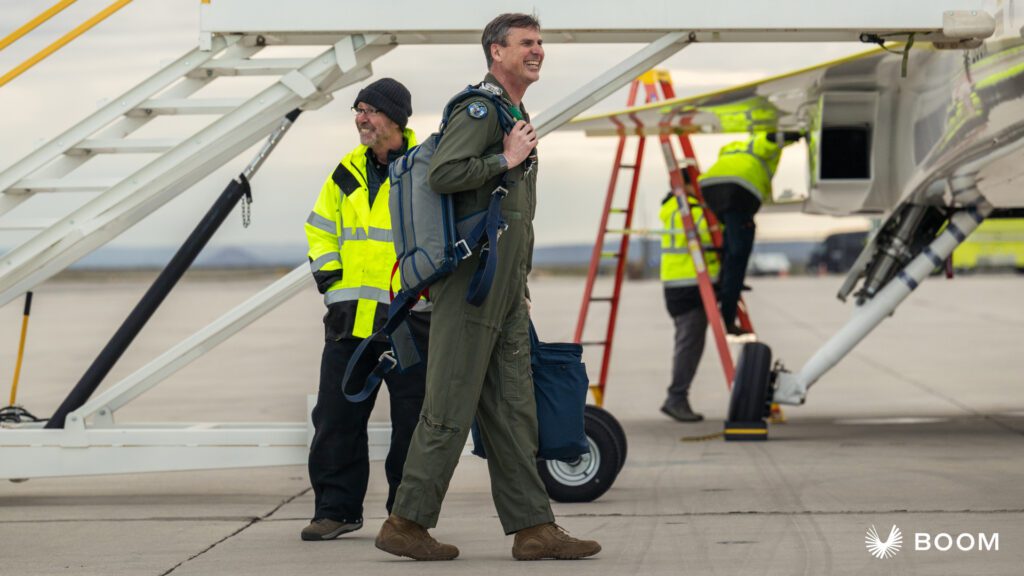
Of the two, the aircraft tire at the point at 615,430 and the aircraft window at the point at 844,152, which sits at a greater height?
the aircraft window at the point at 844,152

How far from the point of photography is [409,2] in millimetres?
7277

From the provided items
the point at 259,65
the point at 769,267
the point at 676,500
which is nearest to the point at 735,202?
the point at 676,500

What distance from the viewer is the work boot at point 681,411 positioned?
448 inches

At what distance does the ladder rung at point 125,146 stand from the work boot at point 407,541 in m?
2.66

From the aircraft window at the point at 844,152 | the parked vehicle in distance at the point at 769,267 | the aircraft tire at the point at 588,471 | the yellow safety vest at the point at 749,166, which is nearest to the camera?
the aircraft tire at the point at 588,471

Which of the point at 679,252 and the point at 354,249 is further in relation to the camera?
the point at 679,252

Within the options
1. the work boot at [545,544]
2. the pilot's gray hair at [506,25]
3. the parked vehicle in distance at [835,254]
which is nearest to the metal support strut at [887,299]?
the work boot at [545,544]

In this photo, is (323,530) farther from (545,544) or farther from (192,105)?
(192,105)

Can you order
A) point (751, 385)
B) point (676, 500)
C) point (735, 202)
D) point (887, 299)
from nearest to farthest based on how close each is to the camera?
point (676, 500) → point (751, 385) → point (887, 299) → point (735, 202)

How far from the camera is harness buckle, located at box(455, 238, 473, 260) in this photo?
5.29 m

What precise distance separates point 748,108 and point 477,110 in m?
6.20

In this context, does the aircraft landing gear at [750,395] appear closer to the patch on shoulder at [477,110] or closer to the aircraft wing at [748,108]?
the aircraft wing at [748,108]

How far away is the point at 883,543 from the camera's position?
5.80 metres

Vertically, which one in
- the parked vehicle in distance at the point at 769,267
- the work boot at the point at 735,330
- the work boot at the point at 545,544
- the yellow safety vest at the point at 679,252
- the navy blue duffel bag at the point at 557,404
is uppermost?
the yellow safety vest at the point at 679,252
